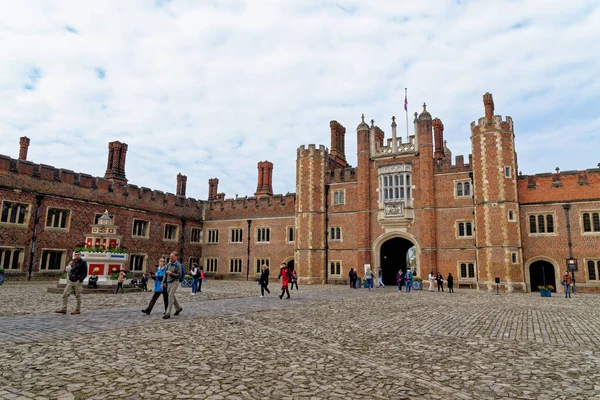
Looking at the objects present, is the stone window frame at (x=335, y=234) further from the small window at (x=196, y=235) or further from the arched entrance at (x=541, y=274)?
the small window at (x=196, y=235)

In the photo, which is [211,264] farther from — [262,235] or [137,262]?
[137,262]

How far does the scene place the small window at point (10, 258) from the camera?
81.8ft

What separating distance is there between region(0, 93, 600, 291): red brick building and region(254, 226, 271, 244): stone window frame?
0.10 meters

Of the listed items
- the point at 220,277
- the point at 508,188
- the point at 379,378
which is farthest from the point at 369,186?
the point at 379,378

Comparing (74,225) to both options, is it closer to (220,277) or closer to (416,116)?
(220,277)

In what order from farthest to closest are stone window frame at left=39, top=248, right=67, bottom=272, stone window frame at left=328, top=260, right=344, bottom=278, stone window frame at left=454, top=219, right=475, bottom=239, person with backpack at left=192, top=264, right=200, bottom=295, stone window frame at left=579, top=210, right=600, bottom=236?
stone window frame at left=328, top=260, right=344, bottom=278 < stone window frame at left=454, top=219, right=475, bottom=239 < stone window frame at left=39, top=248, right=67, bottom=272 < stone window frame at left=579, top=210, right=600, bottom=236 < person with backpack at left=192, top=264, right=200, bottom=295

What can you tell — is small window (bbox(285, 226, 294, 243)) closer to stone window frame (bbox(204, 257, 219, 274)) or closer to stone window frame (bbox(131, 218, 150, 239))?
stone window frame (bbox(204, 257, 219, 274))

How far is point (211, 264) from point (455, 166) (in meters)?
24.2

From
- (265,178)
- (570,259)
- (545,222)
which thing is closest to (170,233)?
(265,178)

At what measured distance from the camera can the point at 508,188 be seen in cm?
2594

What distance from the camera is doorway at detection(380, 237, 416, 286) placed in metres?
32.5

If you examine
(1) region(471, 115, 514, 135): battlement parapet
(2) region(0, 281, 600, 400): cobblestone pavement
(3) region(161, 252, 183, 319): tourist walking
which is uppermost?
(1) region(471, 115, 514, 135): battlement parapet

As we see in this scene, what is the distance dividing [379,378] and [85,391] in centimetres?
348

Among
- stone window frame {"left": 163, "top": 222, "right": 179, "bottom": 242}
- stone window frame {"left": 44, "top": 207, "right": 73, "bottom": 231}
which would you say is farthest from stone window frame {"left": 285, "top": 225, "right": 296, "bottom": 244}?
stone window frame {"left": 44, "top": 207, "right": 73, "bottom": 231}
